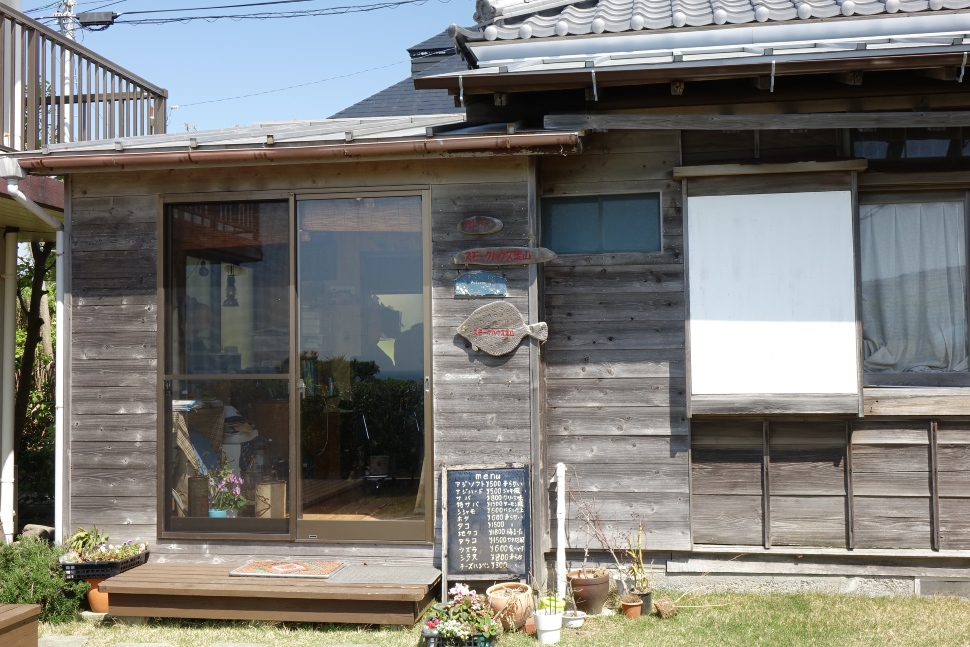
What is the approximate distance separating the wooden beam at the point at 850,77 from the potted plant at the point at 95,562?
5435 mm

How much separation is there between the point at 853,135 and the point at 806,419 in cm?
186

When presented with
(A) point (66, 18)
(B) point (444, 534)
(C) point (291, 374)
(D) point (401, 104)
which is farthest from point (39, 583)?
(A) point (66, 18)

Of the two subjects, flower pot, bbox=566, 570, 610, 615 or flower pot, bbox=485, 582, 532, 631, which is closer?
flower pot, bbox=485, 582, 532, 631

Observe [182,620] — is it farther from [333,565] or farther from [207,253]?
[207,253]

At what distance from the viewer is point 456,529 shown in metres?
5.57

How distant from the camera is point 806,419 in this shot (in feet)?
18.6

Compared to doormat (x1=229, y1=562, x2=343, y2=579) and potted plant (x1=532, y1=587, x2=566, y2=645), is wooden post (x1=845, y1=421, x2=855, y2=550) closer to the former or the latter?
potted plant (x1=532, y1=587, x2=566, y2=645)

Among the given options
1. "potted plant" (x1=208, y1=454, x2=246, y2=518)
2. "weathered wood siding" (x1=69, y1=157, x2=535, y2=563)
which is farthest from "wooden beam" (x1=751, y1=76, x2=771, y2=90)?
"potted plant" (x1=208, y1=454, x2=246, y2=518)

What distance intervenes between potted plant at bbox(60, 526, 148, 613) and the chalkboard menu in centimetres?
211

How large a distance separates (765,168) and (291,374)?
132 inches

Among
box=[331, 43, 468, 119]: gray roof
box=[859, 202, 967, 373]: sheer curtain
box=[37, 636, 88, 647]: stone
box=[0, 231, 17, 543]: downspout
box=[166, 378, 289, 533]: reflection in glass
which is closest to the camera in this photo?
box=[37, 636, 88, 647]: stone

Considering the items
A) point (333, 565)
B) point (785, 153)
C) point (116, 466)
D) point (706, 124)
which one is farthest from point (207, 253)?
point (785, 153)

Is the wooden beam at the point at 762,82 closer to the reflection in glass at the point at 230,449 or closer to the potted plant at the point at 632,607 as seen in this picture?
the potted plant at the point at 632,607

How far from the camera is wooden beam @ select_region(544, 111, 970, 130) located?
5492 mm
